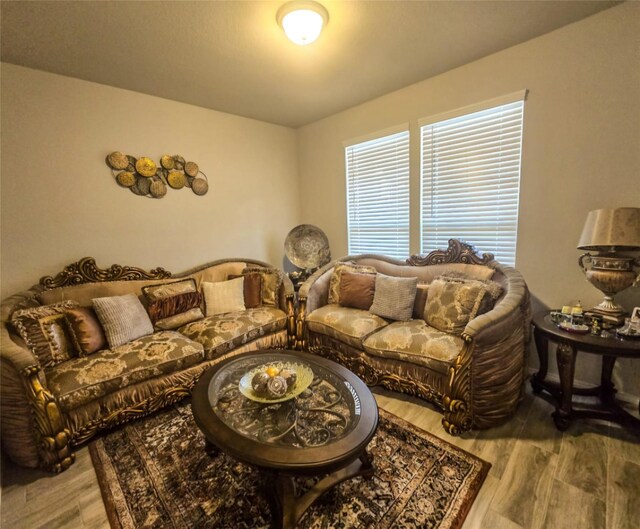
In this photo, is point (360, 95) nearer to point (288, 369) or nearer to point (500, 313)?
point (500, 313)

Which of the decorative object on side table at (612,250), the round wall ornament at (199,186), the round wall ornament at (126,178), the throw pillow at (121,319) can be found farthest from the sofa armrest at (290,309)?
the decorative object on side table at (612,250)

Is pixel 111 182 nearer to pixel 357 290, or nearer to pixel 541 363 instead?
pixel 357 290

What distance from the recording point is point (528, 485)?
55.9 inches

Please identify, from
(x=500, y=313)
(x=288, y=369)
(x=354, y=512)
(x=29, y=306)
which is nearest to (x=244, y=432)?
(x=288, y=369)

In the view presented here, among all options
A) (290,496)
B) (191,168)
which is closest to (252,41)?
(191,168)

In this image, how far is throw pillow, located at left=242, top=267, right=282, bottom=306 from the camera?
3014 millimetres

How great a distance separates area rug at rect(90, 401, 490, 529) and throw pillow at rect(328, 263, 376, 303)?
1355 millimetres

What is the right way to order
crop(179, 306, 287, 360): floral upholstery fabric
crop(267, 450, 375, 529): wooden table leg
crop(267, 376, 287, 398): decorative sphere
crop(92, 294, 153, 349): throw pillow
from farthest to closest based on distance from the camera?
crop(179, 306, 287, 360): floral upholstery fabric < crop(92, 294, 153, 349): throw pillow < crop(267, 376, 287, 398): decorative sphere < crop(267, 450, 375, 529): wooden table leg

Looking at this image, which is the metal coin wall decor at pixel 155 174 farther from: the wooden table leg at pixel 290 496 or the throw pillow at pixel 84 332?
the wooden table leg at pixel 290 496

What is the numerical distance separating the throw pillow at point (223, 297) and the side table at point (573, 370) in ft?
8.23

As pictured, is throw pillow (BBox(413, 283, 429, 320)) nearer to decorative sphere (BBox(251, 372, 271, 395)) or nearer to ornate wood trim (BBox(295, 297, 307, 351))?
ornate wood trim (BBox(295, 297, 307, 351))

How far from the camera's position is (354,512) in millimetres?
1312

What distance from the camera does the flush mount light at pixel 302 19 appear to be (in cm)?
163

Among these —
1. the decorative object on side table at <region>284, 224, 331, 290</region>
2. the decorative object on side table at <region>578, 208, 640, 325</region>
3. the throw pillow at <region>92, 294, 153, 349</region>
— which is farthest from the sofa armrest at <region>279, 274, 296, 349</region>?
the decorative object on side table at <region>578, 208, 640, 325</region>
